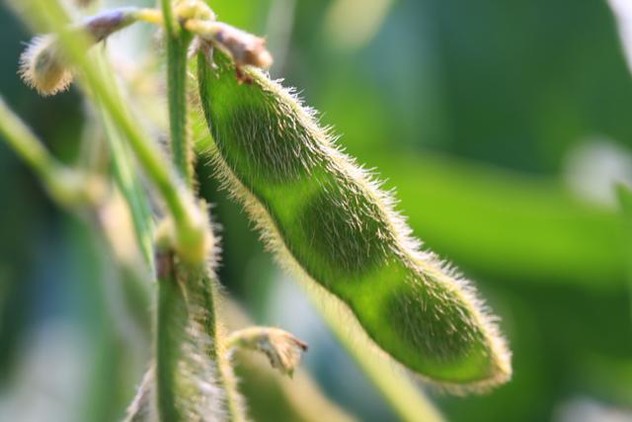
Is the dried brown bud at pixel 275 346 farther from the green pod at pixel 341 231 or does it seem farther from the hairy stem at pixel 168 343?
the hairy stem at pixel 168 343

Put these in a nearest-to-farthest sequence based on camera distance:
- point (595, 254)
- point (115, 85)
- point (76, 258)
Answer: point (115, 85) < point (595, 254) < point (76, 258)

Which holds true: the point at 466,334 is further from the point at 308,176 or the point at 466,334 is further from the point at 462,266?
the point at 462,266

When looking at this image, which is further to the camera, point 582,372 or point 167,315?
point 582,372

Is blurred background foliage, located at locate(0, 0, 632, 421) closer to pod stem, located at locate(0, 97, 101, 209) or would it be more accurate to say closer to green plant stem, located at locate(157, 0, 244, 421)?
pod stem, located at locate(0, 97, 101, 209)

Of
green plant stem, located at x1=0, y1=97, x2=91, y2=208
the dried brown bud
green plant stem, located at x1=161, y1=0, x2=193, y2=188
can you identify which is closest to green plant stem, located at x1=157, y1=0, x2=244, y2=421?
green plant stem, located at x1=161, y1=0, x2=193, y2=188

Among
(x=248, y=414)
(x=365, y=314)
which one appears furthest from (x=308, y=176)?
(x=248, y=414)

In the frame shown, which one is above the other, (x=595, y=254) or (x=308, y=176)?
(x=595, y=254)

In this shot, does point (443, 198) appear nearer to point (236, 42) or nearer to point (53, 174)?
point (53, 174)

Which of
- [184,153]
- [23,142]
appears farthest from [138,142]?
[23,142]
